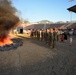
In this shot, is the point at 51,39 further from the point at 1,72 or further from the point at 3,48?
the point at 1,72

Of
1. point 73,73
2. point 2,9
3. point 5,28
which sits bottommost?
point 73,73

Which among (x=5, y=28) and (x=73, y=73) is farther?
(x=5, y=28)

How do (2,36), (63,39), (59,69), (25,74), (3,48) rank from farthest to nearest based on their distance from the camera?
(63,39) < (2,36) < (3,48) < (59,69) < (25,74)

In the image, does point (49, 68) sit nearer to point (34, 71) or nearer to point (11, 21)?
point (34, 71)

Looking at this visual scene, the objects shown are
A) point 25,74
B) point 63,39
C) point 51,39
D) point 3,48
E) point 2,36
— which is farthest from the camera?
point 63,39

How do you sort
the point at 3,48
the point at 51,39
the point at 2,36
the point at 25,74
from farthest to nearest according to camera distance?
1. the point at 2,36
2. the point at 51,39
3. the point at 3,48
4. the point at 25,74

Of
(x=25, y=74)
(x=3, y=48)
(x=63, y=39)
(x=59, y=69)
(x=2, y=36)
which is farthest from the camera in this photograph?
(x=63, y=39)

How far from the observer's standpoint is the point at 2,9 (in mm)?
23344

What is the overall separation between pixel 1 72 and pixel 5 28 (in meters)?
14.2

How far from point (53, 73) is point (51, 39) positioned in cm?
1210

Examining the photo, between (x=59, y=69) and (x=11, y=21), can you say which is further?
(x=11, y=21)

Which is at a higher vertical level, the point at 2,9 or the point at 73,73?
the point at 2,9

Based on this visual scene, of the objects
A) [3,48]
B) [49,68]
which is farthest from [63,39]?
[49,68]

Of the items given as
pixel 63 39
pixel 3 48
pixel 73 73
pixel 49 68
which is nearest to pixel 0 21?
pixel 3 48
